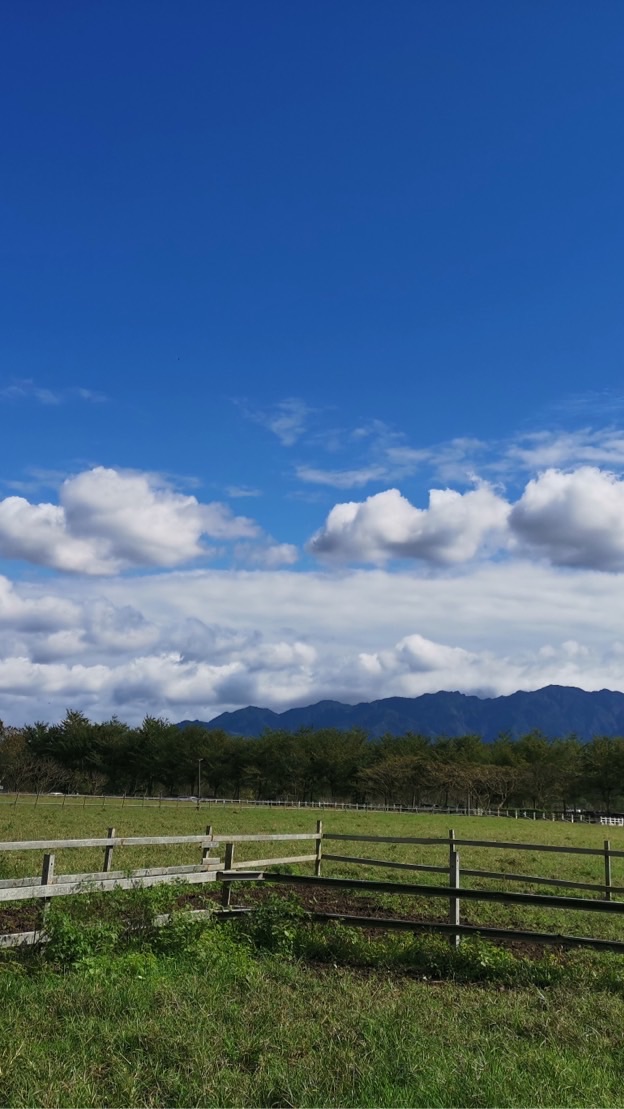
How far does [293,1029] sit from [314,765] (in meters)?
112

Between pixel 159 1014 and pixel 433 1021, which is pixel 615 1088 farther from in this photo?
pixel 159 1014

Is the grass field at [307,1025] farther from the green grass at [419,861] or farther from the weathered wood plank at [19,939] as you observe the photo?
the green grass at [419,861]

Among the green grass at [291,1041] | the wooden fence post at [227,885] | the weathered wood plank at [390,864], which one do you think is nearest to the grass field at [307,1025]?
the green grass at [291,1041]

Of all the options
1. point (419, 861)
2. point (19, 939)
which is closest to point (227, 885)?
point (19, 939)

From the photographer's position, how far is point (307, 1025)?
6770 millimetres

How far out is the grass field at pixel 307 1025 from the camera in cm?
560

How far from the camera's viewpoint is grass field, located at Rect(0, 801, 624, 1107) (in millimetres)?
5598

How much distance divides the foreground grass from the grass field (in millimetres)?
17

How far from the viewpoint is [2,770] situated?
330 feet

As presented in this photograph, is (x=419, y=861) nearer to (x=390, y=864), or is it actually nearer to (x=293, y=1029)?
(x=390, y=864)

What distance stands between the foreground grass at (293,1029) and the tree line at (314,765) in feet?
319

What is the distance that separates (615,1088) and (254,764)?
117 m

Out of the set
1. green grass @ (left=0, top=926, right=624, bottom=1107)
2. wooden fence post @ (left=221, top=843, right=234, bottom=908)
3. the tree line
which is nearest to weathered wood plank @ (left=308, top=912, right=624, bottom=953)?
green grass @ (left=0, top=926, right=624, bottom=1107)

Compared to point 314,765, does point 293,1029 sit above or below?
above
